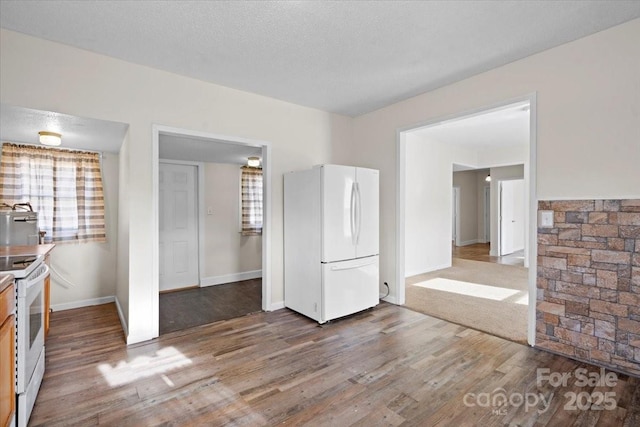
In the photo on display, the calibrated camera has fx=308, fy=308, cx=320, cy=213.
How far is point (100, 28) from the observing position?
2.33m

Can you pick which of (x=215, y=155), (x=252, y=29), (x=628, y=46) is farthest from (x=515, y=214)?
(x=252, y=29)

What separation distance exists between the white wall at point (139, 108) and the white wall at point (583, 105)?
2324 millimetres

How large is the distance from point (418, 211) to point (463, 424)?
4519mm

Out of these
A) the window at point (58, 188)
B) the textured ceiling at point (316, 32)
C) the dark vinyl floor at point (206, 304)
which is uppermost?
the textured ceiling at point (316, 32)

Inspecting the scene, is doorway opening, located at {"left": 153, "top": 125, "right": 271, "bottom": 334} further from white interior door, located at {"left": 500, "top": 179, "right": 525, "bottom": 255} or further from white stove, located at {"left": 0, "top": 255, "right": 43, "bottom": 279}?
white interior door, located at {"left": 500, "top": 179, "right": 525, "bottom": 255}

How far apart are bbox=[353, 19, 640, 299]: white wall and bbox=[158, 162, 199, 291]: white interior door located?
4.30m

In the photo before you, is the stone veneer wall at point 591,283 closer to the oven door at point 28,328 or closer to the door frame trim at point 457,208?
the oven door at point 28,328

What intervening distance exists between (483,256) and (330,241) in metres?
6.07

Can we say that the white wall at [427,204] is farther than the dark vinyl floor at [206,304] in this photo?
Yes

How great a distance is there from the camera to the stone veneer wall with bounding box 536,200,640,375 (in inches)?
89.8

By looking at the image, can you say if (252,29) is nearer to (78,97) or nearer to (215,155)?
(78,97)

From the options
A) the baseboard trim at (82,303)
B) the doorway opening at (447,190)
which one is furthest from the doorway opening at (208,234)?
the doorway opening at (447,190)

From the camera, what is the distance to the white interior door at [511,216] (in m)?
8.05

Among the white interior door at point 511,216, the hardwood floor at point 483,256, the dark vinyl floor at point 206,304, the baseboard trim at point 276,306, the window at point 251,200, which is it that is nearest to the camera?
the dark vinyl floor at point 206,304
